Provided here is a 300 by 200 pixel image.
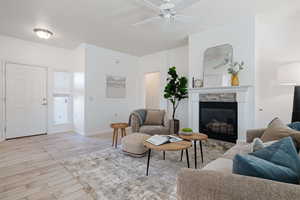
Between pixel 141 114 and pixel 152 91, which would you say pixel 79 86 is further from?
pixel 152 91

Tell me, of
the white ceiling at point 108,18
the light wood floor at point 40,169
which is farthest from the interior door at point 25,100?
the white ceiling at point 108,18

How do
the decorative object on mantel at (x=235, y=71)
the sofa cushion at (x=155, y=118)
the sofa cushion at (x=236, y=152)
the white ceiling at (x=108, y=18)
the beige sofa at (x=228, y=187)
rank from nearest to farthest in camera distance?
the beige sofa at (x=228, y=187), the sofa cushion at (x=236, y=152), the white ceiling at (x=108, y=18), the decorative object on mantel at (x=235, y=71), the sofa cushion at (x=155, y=118)

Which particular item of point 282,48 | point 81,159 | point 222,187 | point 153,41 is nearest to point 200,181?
point 222,187

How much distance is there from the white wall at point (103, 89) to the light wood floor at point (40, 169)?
0.91 meters

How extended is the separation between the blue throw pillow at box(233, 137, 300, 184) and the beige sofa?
7 centimetres

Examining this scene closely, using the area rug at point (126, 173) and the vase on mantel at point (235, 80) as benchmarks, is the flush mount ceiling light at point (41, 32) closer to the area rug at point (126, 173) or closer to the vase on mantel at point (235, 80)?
the area rug at point (126, 173)

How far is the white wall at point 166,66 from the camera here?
450 cm

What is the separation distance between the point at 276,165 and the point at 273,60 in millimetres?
3133

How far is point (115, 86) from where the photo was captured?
16.3 feet

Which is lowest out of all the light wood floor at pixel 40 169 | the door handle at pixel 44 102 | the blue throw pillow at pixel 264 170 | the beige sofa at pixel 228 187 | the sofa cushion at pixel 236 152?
the light wood floor at pixel 40 169

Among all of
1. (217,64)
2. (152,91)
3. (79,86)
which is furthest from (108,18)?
(152,91)

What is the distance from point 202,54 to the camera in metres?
3.52

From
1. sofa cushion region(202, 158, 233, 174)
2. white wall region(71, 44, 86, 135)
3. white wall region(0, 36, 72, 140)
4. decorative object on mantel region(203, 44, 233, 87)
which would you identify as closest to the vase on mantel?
decorative object on mantel region(203, 44, 233, 87)

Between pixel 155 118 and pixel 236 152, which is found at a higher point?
pixel 155 118
